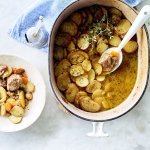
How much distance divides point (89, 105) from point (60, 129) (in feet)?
0.55

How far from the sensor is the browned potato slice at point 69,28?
1567 millimetres

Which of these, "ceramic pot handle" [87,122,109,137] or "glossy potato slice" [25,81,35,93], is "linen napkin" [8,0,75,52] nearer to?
"glossy potato slice" [25,81,35,93]

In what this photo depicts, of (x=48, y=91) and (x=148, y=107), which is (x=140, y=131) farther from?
(x=48, y=91)

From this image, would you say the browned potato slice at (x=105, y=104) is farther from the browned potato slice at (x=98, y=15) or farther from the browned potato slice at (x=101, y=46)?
the browned potato slice at (x=98, y=15)

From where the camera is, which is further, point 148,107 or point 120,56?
point 148,107

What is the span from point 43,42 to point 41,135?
326 millimetres

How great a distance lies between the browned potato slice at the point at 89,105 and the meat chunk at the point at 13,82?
0.22 metres

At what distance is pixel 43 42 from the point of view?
1.63m

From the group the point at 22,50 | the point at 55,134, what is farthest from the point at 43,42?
the point at 55,134

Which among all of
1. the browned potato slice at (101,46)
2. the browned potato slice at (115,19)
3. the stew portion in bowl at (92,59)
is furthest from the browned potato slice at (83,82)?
the browned potato slice at (115,19)

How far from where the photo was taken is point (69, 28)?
1.57 meters

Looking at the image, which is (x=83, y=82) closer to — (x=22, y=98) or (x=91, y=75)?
(x=91, y=75)

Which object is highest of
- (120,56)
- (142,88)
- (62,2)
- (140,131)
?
(62,2)

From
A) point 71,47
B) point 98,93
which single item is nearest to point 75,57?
point 71,47
